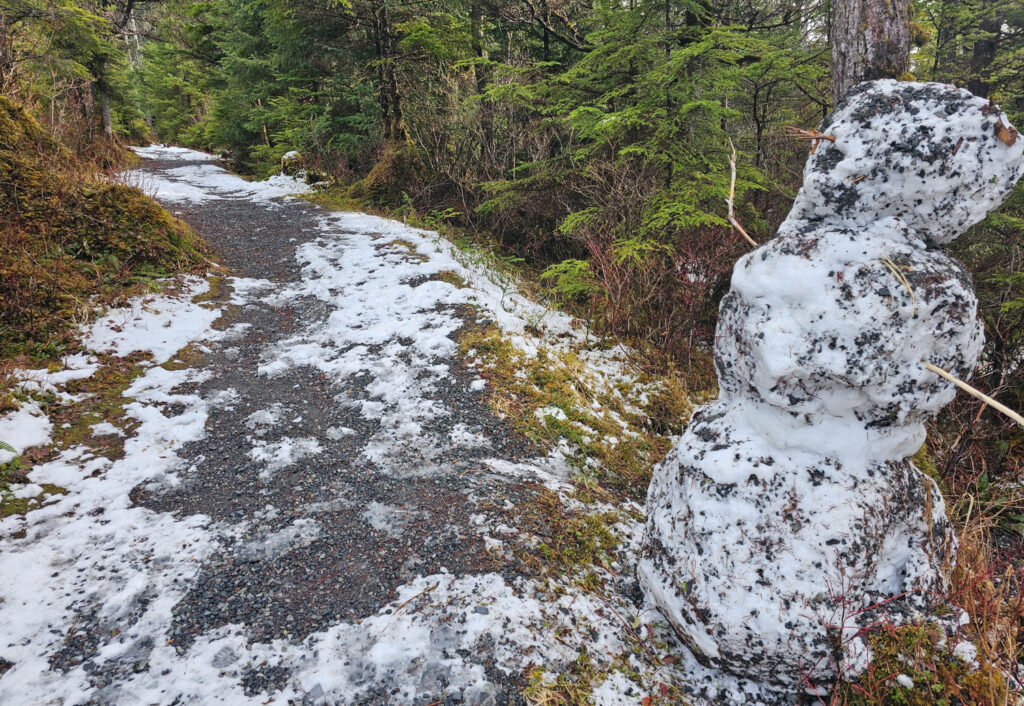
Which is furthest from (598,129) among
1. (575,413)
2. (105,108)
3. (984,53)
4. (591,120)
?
(105,108)

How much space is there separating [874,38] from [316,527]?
5249mm

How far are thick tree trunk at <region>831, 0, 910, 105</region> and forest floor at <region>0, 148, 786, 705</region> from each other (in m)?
3.21

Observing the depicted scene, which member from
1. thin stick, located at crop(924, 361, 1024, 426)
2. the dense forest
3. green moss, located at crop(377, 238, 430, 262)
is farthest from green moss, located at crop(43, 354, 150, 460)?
thin stick, located at crop(924, 361, 1024, 426)

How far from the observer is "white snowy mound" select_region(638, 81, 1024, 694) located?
193 centimetres

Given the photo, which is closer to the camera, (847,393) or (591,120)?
(847,393)

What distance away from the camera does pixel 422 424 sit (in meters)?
3.91

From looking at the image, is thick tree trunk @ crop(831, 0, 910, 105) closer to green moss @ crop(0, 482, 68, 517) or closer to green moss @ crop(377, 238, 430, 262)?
green moss @ crop(377, 238, 430, 262)

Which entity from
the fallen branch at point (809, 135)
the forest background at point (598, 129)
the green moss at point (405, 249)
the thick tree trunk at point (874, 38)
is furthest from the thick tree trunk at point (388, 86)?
the fallen branch at point (809, 135)

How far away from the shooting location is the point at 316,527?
9.34ft

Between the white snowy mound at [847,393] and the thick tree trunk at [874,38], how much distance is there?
1.90 meters

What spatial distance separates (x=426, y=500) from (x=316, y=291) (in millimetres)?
4301

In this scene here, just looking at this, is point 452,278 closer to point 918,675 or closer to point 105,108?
point 918,675

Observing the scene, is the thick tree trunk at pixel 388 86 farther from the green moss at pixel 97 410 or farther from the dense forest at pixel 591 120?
the green moss at pixel 97 410

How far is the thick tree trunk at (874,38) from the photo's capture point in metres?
3.38
